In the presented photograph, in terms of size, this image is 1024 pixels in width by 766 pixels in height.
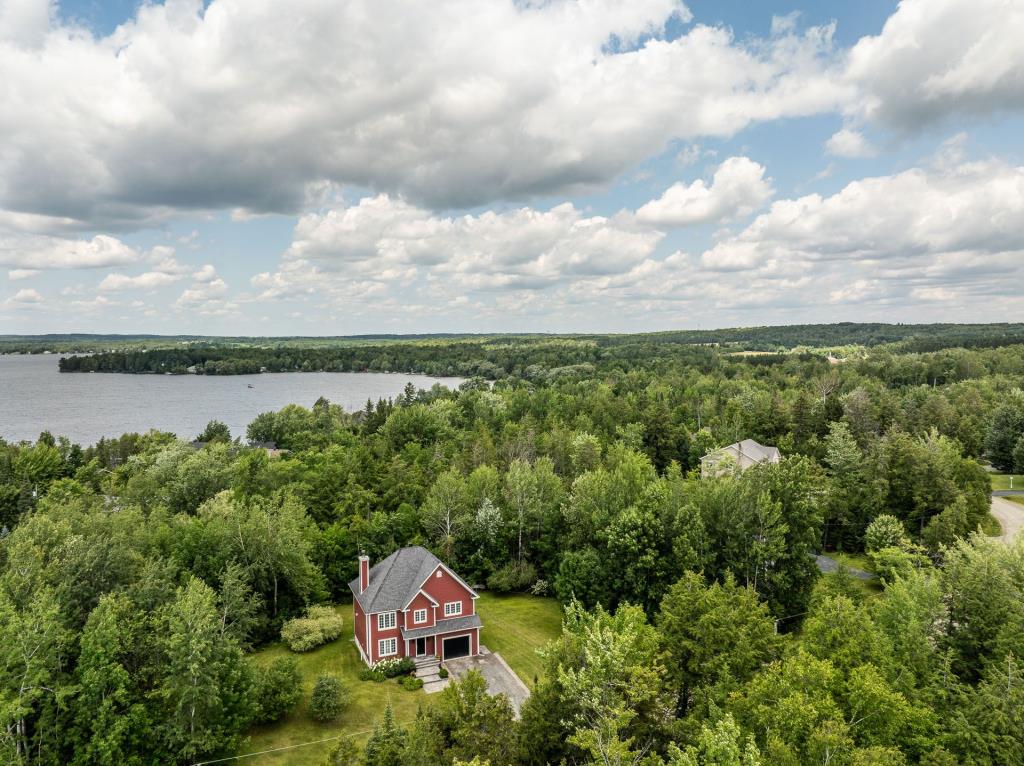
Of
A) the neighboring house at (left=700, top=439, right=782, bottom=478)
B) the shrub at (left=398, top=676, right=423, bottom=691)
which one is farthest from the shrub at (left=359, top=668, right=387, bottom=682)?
the neighboring house at (left=700, top=439, right=782, bottom=478)

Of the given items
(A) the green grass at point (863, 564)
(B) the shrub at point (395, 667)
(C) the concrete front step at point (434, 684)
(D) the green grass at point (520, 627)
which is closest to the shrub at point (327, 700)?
(B) the shrub at point (395, 667)

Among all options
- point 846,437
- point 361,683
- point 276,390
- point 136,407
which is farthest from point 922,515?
point 276,390

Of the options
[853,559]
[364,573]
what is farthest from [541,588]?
[853,559]

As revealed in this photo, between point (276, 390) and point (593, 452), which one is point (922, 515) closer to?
point (593, 452)

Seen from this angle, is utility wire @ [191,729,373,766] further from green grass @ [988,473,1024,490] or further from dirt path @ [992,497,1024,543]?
green grass @ [988,473,1024,490]

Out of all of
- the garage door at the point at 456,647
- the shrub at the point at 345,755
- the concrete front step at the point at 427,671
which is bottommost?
the concrete front step at the point at 427,671

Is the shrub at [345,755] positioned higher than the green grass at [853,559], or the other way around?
the shrub at [345,755]

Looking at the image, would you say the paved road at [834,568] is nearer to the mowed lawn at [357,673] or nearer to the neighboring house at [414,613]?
the mowed lawn at [357,673]
